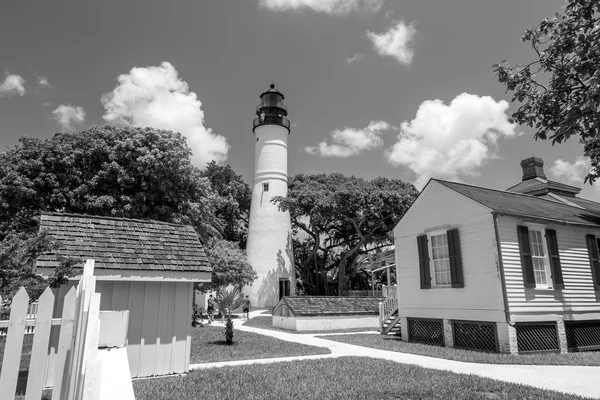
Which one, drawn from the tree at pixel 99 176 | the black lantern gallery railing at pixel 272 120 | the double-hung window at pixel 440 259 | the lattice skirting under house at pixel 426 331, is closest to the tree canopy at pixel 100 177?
the tree at pixel 99 176

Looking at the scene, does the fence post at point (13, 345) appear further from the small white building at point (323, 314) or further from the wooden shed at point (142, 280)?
the small white building at point (323, 314)

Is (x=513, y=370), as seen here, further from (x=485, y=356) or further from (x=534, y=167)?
(x=534, y=167)

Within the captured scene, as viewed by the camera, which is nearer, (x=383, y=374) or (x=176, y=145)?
(x=383, y=374)

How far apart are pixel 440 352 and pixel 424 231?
184 inches

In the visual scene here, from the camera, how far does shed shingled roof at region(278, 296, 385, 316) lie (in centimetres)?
1961

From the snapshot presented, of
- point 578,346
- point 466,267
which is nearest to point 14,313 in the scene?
point 466,267

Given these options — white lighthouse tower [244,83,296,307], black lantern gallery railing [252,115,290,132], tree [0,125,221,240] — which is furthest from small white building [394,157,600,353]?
black lantern gallery railing [252,115,290,132]

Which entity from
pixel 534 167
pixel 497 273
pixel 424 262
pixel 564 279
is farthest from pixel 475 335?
pixel 534 167

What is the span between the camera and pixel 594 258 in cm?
1445

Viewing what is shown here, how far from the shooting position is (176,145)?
78.7 ft

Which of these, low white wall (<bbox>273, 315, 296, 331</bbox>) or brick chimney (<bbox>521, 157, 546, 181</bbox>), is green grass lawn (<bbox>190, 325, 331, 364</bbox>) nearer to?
low white wall (<bbox>273, 315, 296, 331</bbox>)

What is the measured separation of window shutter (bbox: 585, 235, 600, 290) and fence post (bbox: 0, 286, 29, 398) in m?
17.4

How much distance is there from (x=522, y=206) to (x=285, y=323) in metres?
12.3

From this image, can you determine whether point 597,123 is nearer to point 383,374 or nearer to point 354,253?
point 383,374
